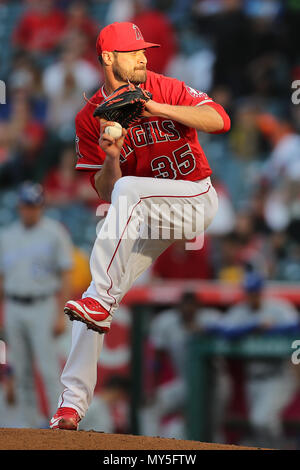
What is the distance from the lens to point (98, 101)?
14.4 ft

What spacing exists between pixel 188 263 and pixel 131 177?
420 centimetres

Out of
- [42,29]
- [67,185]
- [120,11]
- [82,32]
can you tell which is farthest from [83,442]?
[42,29]

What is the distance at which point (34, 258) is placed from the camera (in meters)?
7.70

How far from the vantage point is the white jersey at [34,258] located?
7574 millimetres

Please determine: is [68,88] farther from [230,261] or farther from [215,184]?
[230,261]

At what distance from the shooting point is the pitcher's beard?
425 cm

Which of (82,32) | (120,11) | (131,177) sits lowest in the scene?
Answer: (131,177)

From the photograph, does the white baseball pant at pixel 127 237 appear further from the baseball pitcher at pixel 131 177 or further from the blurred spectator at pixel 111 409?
the blurred spectator at pixel 111 409

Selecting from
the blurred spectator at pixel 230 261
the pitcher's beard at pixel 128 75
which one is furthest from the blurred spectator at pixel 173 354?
the pitcher's beard at pixel 128 75

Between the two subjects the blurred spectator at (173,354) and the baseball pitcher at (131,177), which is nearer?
the baseball pitcher at (131,177)

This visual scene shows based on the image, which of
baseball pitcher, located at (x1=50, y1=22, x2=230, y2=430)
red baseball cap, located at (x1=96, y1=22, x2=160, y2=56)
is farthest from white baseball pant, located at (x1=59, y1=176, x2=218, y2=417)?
red baseball cap, located at (x1=96, y1=22, x2=160, y2=56)

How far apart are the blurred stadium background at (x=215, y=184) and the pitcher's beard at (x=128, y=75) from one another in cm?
336

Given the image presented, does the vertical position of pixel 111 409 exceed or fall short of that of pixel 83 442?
it exceeds it

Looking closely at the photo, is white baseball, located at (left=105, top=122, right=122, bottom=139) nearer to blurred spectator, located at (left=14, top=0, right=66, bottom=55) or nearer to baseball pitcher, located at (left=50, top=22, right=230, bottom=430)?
baseball pitcher, located at (left=50, top=22, right=230, bottom=430)
